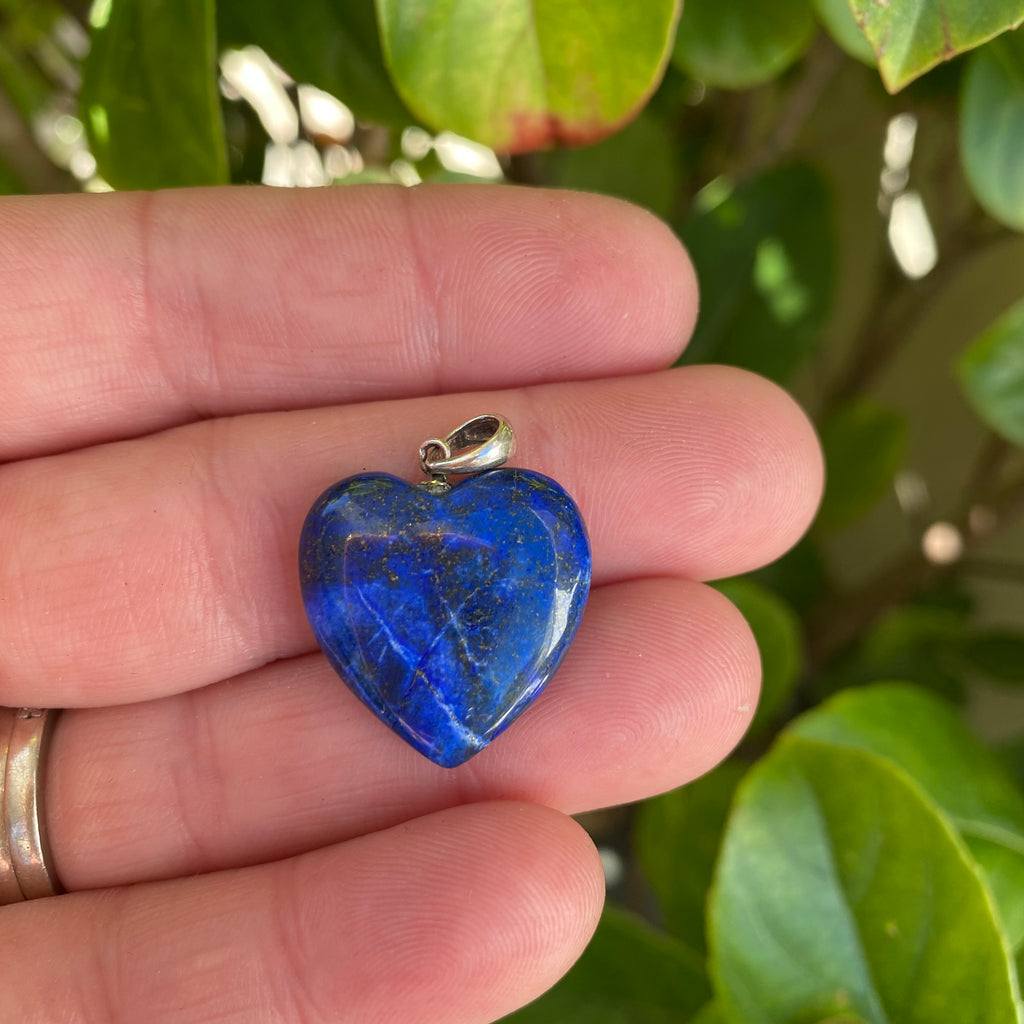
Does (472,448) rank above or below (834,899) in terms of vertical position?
above

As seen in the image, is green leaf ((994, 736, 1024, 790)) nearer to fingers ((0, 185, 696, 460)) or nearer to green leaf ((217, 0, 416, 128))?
fingers ((0, 185, 696, 460))

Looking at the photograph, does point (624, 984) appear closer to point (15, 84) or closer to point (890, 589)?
point (890, 589)

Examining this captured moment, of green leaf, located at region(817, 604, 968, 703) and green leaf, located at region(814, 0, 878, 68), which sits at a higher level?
green leaf, located at region(814, 0, 878, 68)

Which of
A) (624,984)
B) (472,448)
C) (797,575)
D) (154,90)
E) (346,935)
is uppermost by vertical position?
(154,90)

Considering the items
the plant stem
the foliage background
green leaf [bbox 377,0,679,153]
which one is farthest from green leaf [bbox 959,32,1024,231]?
green leaf [bbox 377,0,679,153]

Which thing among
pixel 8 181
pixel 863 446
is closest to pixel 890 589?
pixel 863 446

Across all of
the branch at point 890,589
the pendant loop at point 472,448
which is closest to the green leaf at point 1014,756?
the branch at point 890,589
